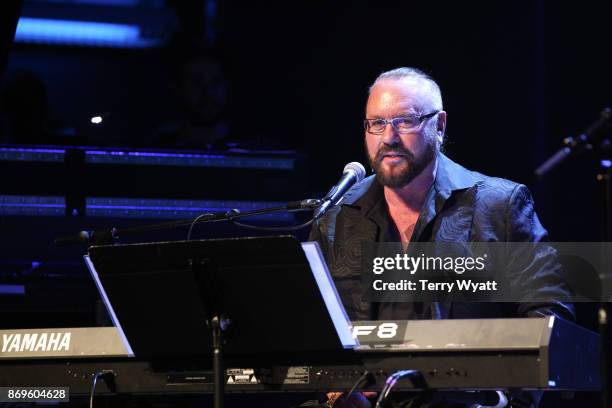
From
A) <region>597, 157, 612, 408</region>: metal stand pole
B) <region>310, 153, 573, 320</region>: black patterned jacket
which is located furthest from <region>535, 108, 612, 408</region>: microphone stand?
<region>310, 153, 573, 320</region>: black patterned jacket

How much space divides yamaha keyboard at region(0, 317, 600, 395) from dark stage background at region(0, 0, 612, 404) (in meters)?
1.29

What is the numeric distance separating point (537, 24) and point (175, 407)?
2.50 m

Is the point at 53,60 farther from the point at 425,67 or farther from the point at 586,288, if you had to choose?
the point at 586,288

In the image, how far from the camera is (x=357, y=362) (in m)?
2.83

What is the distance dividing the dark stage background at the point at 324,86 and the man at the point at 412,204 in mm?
800

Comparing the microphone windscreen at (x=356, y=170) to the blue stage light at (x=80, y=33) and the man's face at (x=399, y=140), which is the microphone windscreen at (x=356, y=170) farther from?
the blue stage light at (x=80, y=33)

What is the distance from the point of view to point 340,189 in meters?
3.09

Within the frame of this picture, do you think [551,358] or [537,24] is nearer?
[551,358]

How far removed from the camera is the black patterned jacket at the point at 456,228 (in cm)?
361

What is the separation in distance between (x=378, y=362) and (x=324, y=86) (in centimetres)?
287

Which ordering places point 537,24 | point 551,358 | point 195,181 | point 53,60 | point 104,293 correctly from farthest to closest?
point 53,60 → point 537,24 → point 195,181 → point 104,293 → point 551,358

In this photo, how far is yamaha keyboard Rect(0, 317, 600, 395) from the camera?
2705 mm

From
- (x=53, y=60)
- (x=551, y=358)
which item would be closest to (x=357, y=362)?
(x=551, y=358)

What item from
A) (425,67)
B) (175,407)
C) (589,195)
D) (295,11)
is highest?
(295,11)
